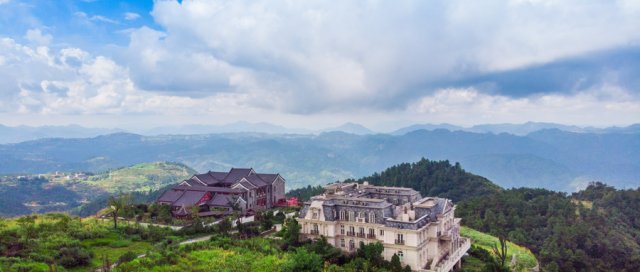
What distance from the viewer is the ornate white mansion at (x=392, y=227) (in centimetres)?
3947

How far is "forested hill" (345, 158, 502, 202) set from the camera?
4350 inches

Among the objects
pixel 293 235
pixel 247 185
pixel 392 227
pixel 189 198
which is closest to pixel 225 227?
pixel 293 235

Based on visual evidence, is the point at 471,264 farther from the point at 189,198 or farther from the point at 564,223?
the point at 564,223

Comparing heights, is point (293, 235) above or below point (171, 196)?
below

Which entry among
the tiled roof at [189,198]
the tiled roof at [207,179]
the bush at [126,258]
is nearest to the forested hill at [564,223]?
the tiled roof at [207,179]

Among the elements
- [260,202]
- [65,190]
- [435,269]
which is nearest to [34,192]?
[65,190]

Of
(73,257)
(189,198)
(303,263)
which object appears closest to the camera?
(73,257)

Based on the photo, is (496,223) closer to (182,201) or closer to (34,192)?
(182,201)

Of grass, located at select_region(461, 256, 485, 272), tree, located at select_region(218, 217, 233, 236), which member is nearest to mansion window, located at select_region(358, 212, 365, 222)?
grass, located at select_region(461, 256, 485, 272)

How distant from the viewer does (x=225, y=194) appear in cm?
6091

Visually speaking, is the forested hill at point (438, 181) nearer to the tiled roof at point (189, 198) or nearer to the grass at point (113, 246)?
the tiled roof at point (189, 198)

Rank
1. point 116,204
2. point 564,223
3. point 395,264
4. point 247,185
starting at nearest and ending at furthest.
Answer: point 395,264
point 116,204
point 247,185
point 564,223

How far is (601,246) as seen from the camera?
7244cm

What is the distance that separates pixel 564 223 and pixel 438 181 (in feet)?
130
